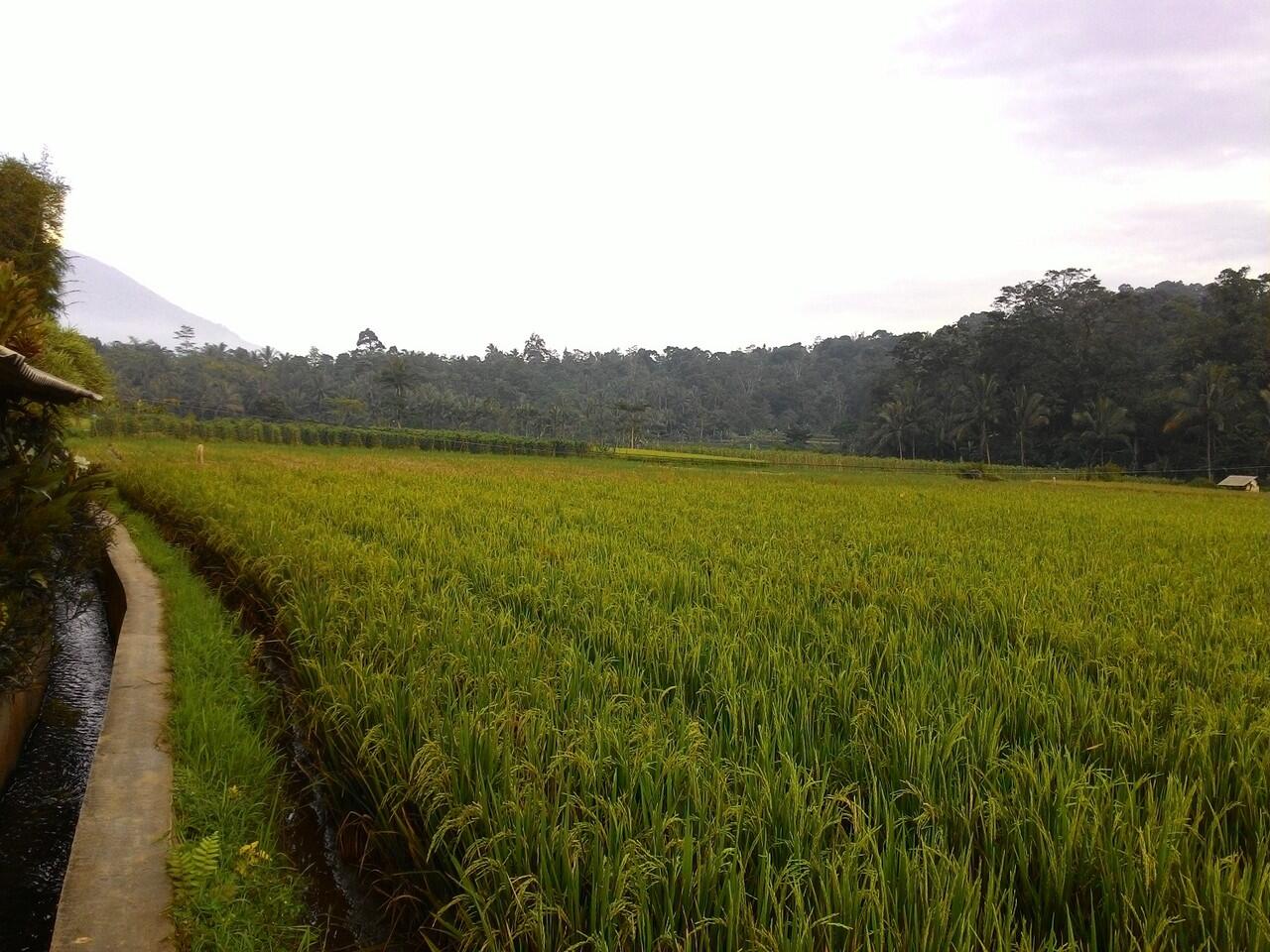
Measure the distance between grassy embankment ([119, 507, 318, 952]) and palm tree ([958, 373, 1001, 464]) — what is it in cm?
4405

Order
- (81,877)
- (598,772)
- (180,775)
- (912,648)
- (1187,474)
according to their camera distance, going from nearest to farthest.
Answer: (81,877)
(598,772)
(180,775)
(912,648)
(1187,474)

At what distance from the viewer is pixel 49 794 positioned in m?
2.67

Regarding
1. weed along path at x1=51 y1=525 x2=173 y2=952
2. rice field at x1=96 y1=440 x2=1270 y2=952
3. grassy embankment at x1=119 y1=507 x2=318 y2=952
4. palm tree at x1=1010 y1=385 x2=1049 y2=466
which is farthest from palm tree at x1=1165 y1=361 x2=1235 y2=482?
weed along path at x1=51 y1=525 x2=173 y2=952

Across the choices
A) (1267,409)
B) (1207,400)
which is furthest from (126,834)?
(1267,409)

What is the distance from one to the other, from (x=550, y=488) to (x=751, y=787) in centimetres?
964

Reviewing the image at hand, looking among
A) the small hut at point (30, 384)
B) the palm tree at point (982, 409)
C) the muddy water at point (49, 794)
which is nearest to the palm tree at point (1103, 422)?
the palm tree at point (982, 409)

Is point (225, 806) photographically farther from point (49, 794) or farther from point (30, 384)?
point (30, 384)

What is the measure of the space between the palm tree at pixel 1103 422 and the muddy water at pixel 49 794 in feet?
135

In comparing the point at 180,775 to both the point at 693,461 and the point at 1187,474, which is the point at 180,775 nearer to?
the point at 693,461

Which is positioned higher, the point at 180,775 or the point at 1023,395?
the point at 1023,395

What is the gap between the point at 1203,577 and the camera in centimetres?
527

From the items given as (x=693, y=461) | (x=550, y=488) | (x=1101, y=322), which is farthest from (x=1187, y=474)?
(x=550, y=488)

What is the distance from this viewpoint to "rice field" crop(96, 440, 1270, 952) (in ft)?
4.87

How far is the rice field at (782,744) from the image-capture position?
4.87 feet
